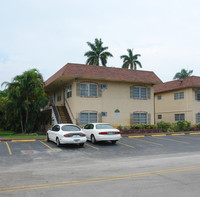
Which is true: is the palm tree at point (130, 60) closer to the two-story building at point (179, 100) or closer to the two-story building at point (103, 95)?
the two-story building at point (179, 100)

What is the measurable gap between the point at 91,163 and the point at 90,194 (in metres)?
4.95

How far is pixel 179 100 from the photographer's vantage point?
3300 cm

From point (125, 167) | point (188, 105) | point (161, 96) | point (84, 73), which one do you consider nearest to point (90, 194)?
point (125, 167)

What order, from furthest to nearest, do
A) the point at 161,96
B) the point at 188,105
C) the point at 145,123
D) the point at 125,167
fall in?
the point at 161,96 < the point at 188,105 < the point at 145,123 < the point at 125,167

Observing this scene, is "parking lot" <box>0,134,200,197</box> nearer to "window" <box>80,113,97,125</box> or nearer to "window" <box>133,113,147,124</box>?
"window" <box>80,113,97,125</box>

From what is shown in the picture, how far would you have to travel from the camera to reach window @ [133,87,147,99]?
90.1ft

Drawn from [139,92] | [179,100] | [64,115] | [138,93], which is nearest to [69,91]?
[64,115]

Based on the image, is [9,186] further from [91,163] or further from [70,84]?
[70,84]

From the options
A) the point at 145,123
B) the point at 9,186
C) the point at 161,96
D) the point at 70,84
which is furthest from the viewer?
the point at 161,96

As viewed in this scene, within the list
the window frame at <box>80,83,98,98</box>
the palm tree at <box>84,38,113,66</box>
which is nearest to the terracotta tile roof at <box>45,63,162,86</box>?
the window frame at <box>80,83,98,98</box>

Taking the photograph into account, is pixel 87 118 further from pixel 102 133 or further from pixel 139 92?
pixel 102 133

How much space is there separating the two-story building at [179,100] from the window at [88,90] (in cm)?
1296

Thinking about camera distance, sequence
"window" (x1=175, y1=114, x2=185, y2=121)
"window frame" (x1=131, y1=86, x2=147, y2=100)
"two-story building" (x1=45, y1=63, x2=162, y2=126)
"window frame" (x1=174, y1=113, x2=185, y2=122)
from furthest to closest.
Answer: "window frame" (x1=174, y1=113, x2=185, y2=122) < "window" (x1=175, y1=114, x2=185, y2=121) < "window frame" (x1=131, y1=86, x2=147, y2=100) < "two-story building" (x1=45, y1=63, x2=162, y2=126)

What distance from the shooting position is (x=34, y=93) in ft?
78.6
